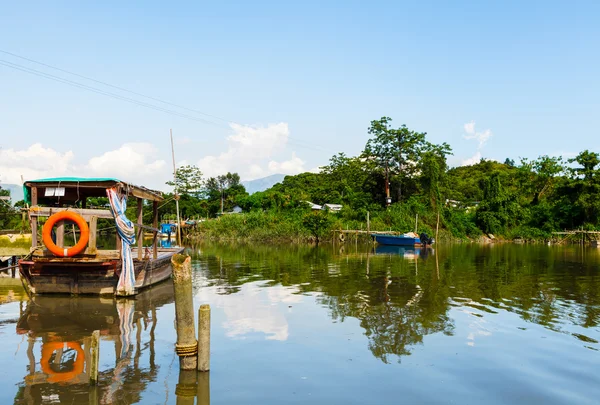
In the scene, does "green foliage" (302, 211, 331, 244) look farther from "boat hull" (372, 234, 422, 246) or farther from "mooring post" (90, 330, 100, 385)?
"mooring post" (90, 330, 100, 385)

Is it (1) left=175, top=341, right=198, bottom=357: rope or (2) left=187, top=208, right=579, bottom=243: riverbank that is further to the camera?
(2) left=187, top=208, right=579, bottom=243: riverbank

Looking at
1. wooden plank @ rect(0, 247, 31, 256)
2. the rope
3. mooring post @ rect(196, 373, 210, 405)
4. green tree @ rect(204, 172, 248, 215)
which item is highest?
green tree @ rect(204, 172, 248, 215)

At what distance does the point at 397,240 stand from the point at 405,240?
92 cm

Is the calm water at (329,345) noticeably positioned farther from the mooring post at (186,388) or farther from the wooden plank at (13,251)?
the wooden plank at (13,251)

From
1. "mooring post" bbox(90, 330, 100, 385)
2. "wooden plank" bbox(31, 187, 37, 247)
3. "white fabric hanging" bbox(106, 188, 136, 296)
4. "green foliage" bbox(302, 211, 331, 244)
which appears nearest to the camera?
"mooring post" bbox(90, 330, 100, 385)

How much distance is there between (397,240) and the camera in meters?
42.3

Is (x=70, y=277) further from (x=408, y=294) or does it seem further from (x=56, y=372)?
(x=408, y=294)

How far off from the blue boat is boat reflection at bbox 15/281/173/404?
1145 inches

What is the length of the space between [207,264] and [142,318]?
46.3 feet

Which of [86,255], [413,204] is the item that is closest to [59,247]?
[86,255]

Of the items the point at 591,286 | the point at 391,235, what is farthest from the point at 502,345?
the point at 391,235

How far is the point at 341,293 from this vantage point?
1655 cm

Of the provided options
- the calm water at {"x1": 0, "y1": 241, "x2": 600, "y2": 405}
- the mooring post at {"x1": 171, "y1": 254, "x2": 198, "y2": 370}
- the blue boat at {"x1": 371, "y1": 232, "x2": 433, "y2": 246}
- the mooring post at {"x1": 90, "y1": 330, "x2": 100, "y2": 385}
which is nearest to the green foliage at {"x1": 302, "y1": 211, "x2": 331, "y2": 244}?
the blue boat at {"x1": 371, "y1": 232, "x2": 433, "y2": 246}

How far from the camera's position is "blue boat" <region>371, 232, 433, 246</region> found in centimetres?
4134
